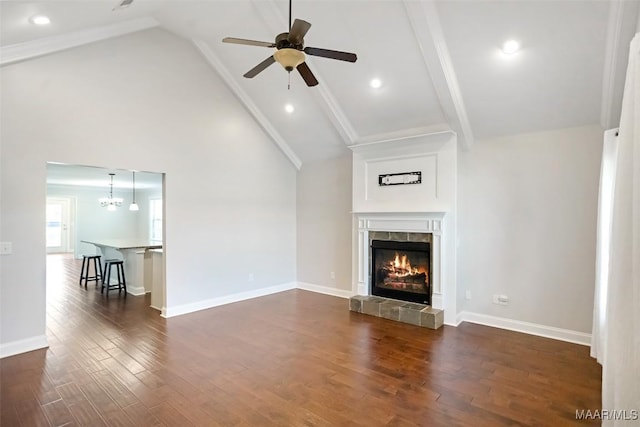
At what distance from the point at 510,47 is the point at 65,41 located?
482 centimetres

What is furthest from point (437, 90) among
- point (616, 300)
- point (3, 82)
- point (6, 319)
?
point (6, 319)

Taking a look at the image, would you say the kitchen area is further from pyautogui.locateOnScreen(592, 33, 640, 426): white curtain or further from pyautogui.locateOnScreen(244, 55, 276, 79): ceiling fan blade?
pyautogui.locateOnScreen(592, 33, 640, 426): white curtain

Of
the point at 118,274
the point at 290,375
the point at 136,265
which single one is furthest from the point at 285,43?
the point at 118,274

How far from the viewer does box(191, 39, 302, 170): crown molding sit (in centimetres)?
511

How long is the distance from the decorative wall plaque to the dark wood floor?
207 cm

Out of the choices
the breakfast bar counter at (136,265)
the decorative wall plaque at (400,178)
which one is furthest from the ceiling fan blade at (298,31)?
the breakfast bar counter at (136,265)

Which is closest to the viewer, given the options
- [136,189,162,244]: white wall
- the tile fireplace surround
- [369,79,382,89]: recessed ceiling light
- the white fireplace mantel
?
[369,79,382,89]: recessed ceiling light

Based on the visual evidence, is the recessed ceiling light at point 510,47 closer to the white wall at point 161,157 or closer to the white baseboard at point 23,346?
the white wall at point 161,157

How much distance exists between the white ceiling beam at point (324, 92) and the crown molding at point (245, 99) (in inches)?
53.1

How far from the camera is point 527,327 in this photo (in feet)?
14.1

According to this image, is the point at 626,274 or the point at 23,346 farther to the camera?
the point at 23,346

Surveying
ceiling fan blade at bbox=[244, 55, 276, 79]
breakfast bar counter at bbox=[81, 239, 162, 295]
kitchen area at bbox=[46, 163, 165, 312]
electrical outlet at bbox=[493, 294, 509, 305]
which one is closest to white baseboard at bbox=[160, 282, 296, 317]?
breakfast bar counter at bbox=[81, 239, 162, 295]

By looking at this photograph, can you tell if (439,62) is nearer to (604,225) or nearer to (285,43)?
(285,43)

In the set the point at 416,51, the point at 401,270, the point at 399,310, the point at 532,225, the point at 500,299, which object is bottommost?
the point at 399,310
